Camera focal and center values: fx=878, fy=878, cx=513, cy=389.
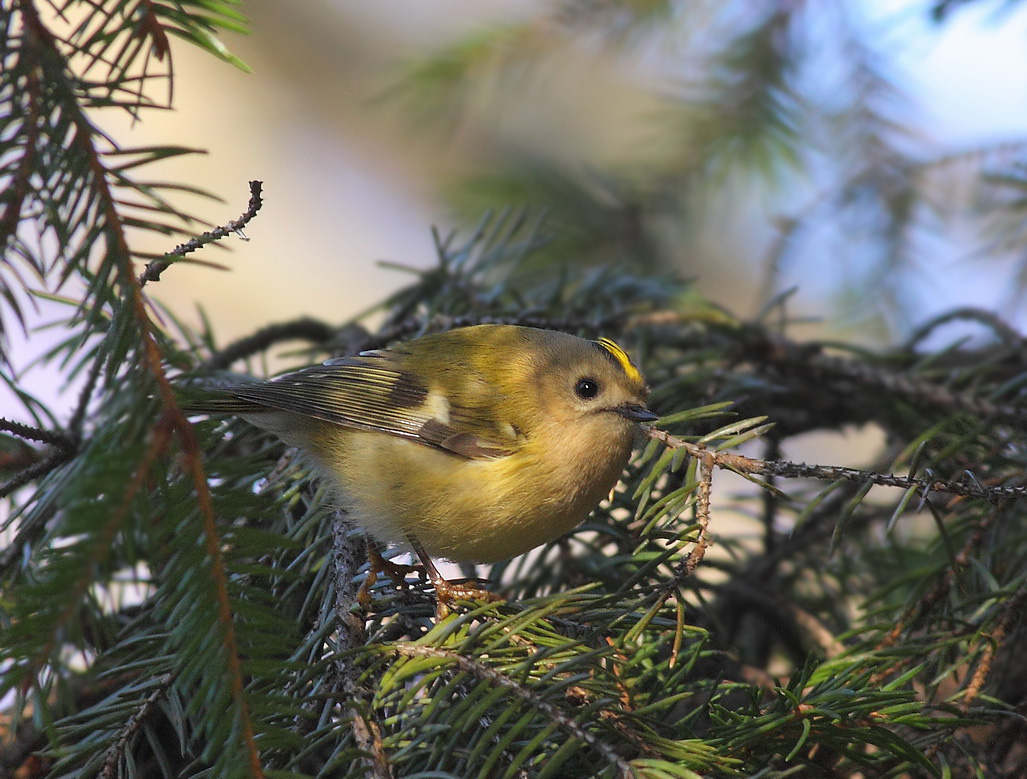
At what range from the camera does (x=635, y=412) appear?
1178mm

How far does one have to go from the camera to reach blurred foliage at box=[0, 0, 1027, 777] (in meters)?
0.61

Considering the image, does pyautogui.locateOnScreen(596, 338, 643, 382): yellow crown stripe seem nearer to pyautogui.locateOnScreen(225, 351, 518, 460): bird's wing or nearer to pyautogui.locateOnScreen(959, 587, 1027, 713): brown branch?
pyautogui.locateOnScreen(225, 351, 518, 460): bird's wing

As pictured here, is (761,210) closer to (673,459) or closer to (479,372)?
(479,372)

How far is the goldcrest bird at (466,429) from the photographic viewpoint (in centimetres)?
109

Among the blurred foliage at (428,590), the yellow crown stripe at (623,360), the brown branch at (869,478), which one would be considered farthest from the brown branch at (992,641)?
the yellow crown stripe at (623,360)

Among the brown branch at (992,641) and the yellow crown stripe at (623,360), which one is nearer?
the brown branch at (992,641)

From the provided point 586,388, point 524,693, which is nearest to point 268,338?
point 586,388

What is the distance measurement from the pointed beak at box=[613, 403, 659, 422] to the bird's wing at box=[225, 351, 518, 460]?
155mm

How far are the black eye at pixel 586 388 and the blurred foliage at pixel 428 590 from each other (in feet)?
0.33

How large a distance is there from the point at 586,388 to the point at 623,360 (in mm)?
76

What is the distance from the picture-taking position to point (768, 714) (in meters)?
0.74

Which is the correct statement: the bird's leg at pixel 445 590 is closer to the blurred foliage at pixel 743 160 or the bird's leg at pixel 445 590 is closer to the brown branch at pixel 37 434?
the brown branch at pixel 37 434

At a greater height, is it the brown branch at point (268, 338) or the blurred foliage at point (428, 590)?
the brown branch at point (268, 338)

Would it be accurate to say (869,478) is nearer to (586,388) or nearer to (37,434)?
(586,388)
